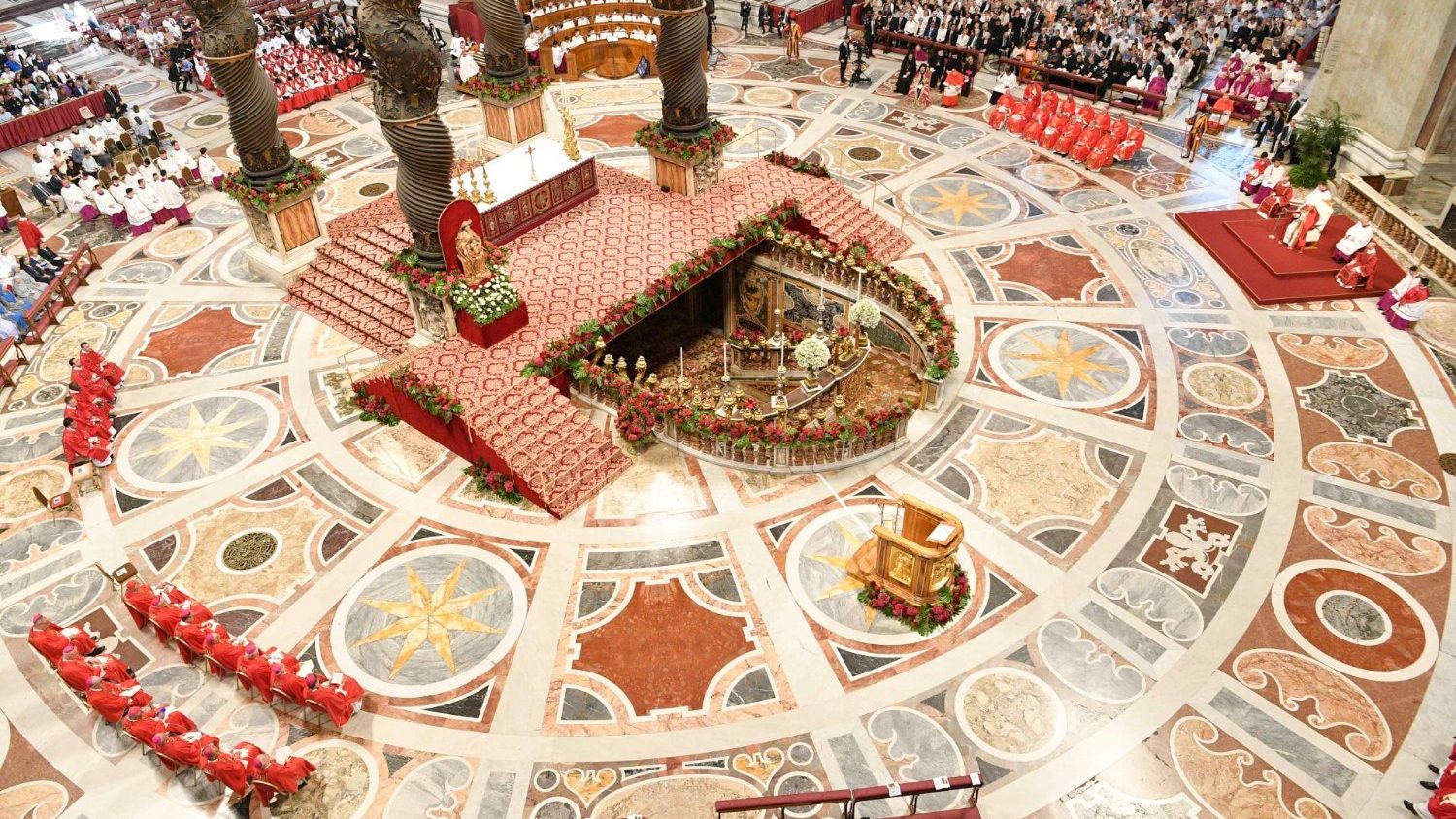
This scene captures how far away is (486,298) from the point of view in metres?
15.3

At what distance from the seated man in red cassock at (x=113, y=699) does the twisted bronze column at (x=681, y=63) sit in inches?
543

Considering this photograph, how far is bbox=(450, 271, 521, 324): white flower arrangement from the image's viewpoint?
1514 cm

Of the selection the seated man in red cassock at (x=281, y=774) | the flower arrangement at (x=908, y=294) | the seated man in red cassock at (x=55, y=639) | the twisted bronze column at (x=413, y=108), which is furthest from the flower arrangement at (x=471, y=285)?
the seated man in red cassock at (x=281, y=774)

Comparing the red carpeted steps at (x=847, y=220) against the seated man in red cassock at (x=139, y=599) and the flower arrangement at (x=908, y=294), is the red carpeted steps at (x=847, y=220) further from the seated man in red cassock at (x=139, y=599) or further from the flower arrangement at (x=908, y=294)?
the seated man in red cassock at (x=139, y=599)

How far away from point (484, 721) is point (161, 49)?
3005 centimetres

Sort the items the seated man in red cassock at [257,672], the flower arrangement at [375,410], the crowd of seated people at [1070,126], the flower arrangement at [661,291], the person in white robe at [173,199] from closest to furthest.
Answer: the seated man in red cassock at [257,672], the flower arrangement at [661,291], the flower arrangement at [375,410], the person in white robe at [173,199], the crowd of seated people at [1070,126]

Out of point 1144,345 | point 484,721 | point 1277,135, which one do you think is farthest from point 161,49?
point 1277,135

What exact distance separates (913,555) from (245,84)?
49.4ft

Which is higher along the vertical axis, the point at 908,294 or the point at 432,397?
the point at 908,294

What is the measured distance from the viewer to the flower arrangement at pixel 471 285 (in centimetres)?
1515

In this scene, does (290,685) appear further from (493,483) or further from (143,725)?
(493,483)

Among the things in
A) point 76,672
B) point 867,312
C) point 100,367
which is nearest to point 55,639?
point 76,672

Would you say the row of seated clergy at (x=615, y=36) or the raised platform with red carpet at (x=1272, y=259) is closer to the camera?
the raised platform with red carpet at (x=1272, y=259)

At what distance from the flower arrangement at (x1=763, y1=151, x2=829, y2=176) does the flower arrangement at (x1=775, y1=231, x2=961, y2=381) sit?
7.31 feet
